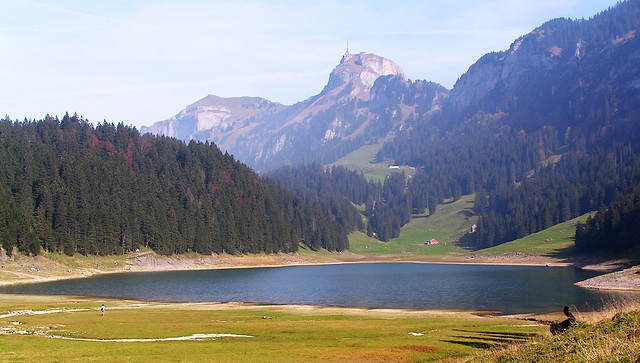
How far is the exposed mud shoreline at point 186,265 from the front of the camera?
9756cm

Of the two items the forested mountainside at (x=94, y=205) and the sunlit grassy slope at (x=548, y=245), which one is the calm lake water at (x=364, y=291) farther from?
the sunlit grassy slope at (x=548, y=245)

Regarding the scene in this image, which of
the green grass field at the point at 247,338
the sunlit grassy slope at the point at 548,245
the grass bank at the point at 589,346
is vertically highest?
the grass bank at the point at 589,346

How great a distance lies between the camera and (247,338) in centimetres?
3988

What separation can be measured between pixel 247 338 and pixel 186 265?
127 metres

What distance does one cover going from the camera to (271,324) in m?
49.0

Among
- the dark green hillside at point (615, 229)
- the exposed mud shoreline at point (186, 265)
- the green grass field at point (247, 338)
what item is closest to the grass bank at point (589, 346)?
the green grass field at point (247, 338)

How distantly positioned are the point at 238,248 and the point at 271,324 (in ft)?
475

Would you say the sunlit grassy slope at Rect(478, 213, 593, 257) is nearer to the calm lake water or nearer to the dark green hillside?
the dark green hillside

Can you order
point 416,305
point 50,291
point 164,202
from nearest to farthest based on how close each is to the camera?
point 416,305 → point 50,291 → point 164,202

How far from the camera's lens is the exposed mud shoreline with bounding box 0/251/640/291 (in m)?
97.6

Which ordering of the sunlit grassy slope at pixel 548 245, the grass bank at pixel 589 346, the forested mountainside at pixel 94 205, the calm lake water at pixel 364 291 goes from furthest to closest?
1. the sunlit grassy slope at pixel 548 245
2. the forested mountainside at pixel 94 205
3. the calm lake water at pixel 364 291
4. the grass bank at pixel 589 346

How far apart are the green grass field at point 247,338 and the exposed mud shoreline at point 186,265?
172 ft

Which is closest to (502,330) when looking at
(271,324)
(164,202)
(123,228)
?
(271,324)

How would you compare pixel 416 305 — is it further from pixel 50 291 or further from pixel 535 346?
pixel 50 291
